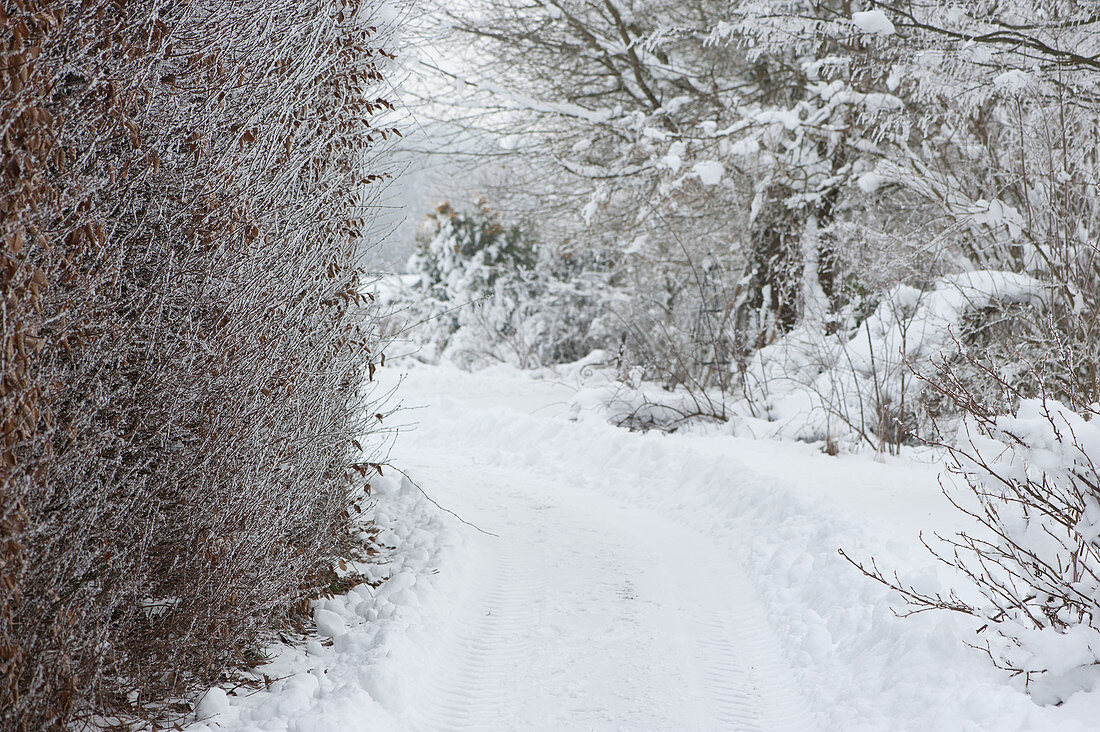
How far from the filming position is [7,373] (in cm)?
209

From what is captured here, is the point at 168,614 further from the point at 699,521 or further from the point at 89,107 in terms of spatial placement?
the point at 699,521

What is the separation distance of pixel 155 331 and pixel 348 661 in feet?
6.17

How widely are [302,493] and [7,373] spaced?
6.15 ft

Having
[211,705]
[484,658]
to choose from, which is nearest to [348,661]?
[484,658]

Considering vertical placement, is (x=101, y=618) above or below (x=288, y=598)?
above

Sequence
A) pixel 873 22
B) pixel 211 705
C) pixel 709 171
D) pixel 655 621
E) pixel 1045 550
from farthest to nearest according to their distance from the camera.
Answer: pixel 709 171, pixel 873 22, pixel 655 621, pixel 1045 550, pixel 211 705

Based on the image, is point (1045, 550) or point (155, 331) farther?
point (1045, 550)

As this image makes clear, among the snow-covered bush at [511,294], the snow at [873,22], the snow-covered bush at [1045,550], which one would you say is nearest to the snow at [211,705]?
the snow-covered bush at [1045,550]

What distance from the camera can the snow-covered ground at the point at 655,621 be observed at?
3.32m

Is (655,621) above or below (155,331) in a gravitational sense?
below

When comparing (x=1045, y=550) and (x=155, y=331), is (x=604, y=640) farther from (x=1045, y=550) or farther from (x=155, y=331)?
(x=155, y=331)

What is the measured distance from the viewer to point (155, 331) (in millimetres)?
2654

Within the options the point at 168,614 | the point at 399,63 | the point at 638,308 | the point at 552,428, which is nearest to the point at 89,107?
the point at 168,614

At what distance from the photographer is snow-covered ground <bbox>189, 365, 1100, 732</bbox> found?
3324 mm
